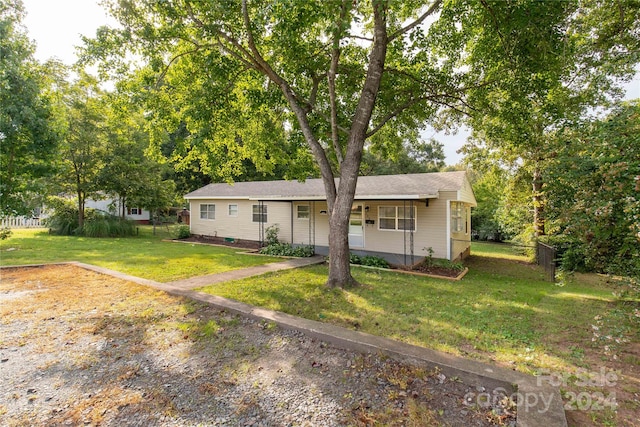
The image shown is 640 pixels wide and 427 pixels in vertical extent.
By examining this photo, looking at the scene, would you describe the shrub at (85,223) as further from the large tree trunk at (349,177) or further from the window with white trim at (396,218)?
the large tree trunk at (349,177)

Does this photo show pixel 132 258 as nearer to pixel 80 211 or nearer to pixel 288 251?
pixel 288 251

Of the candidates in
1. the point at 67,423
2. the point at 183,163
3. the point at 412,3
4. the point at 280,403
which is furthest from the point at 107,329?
the point at 412,3

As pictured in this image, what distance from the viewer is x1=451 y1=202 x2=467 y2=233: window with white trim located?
12019mm

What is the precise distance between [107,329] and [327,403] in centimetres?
366

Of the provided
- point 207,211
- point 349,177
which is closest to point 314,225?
point 349,177

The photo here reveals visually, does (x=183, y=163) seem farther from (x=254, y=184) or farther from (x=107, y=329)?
(x=107, y=329)

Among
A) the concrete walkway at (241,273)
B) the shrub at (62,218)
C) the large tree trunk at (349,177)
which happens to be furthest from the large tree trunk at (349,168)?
the shrub at (62,218)

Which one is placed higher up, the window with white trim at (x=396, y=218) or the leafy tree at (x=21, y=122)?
the leafy tree at (x=21, y=122)

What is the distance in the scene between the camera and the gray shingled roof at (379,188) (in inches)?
428

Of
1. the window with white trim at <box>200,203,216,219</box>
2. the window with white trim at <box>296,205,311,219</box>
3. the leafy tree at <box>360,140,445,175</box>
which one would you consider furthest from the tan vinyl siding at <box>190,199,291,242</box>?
the leafy tree at <box>360,140,445,175</box>

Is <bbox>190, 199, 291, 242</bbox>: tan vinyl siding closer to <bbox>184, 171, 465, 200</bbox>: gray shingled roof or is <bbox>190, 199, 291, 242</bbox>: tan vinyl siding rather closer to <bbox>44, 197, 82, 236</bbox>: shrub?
<bbox>184, 171, 465, 200</bbox>: gray shingled roof

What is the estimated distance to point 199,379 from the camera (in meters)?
3.17

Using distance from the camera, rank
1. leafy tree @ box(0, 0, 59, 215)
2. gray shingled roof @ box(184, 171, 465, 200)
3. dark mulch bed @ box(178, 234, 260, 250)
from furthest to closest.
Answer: dark mulch bed @ box(178, 234, 260, 250), gray shingled roof @ box(184, 171, 465, 200), leafy tree @ box(0, 0, 59, 215)

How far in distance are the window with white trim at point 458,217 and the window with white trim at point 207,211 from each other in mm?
12891
